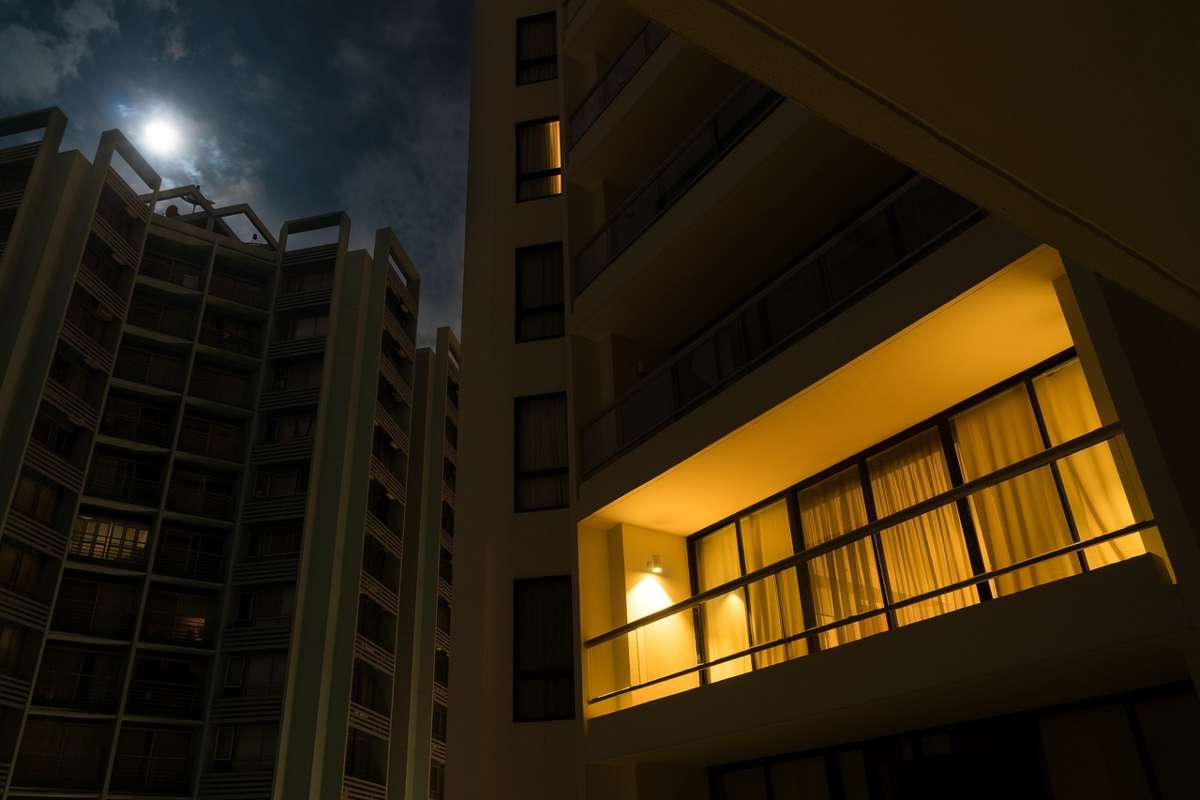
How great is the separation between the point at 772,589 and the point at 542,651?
10.8ft

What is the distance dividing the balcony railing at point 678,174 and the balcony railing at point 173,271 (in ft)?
101

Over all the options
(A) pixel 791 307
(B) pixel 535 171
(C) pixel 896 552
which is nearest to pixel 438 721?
(B) pixel 535 171

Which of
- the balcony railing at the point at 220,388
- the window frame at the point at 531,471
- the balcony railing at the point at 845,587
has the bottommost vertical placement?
the balcony railing at the point at 845,587

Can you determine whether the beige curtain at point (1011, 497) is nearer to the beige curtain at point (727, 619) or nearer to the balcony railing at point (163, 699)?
the beige curtain at point (727, 619)

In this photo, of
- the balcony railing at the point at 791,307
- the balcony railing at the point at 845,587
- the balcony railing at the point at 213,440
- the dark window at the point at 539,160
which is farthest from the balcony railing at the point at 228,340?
the balcony railing at the point at 845,587

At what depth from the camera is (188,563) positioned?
35.4m

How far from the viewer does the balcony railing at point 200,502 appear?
36125mm

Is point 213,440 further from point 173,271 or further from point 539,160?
point 539,160

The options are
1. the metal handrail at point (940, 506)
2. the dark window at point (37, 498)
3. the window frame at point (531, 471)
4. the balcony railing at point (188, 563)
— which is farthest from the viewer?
the balcony railing at point (188, 563)

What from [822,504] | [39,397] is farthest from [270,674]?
[822,504]

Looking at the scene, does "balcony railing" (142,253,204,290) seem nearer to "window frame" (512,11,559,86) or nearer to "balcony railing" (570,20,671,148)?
"window frame" (512,11,559,86)

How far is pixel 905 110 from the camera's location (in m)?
2.29

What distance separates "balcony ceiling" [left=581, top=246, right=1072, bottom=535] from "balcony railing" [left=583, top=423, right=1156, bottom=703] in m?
1.10

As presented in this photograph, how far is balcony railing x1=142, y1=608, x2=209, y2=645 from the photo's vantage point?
33.8 m
